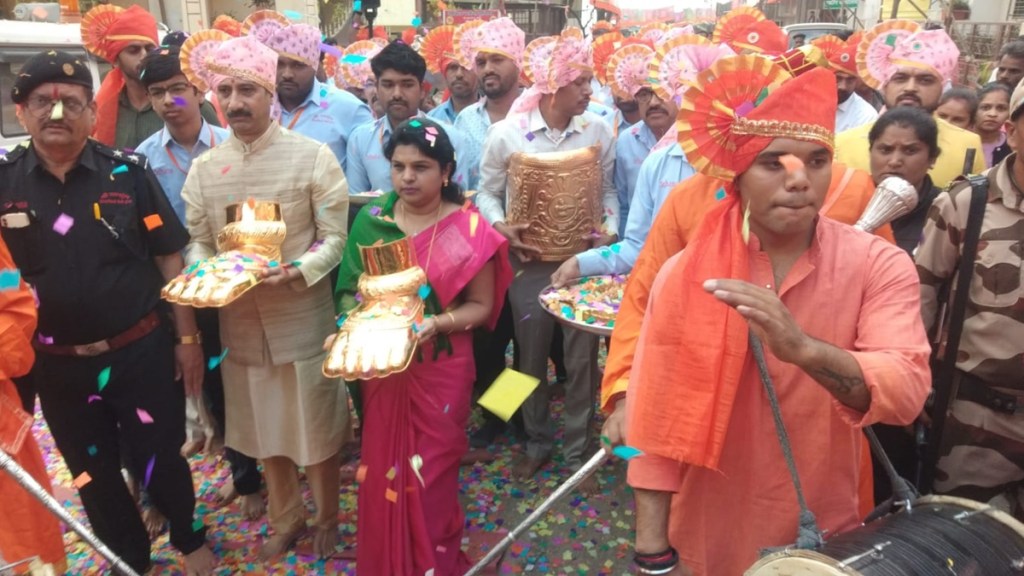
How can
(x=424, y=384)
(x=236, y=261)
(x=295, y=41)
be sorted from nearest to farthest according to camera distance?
(x=236, y=261)
(x=424, y=384)
(x=295, y=41)

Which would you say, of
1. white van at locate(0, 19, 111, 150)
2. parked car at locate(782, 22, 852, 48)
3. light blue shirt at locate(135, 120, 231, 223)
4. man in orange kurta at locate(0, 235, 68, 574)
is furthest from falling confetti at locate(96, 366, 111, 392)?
parked car at locate(782, 22, 852, 48)

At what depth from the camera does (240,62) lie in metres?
2.90

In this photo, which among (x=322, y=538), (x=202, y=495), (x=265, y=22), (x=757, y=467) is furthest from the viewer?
(x=265, y=22)

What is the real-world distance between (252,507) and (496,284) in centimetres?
184

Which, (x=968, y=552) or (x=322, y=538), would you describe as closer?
(x=968, y=552)

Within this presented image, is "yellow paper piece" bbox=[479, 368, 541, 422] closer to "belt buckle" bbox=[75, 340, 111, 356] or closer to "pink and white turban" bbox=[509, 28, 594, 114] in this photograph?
"belt buckle" bbox=[75, 340, 111, 356]

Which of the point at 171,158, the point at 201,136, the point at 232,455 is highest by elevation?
the point at 201,136

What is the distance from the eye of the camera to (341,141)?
4777 millimetres

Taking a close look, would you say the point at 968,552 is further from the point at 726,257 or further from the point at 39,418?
the point at 39,418

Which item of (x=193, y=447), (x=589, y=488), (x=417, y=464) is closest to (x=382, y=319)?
(x=417, y=464)

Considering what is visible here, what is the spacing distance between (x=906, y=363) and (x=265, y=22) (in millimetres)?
4628

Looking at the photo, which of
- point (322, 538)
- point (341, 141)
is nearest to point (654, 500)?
point (322, 538)

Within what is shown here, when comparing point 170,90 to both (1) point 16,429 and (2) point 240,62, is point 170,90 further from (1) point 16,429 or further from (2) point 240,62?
(1) point 16,429

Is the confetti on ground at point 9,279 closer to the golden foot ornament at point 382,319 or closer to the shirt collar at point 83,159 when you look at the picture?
the shirt collar at point 83,159
